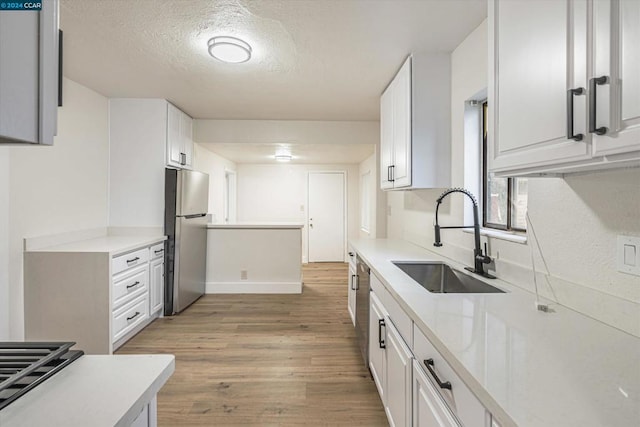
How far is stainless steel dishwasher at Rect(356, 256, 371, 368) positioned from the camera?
7.46 feet

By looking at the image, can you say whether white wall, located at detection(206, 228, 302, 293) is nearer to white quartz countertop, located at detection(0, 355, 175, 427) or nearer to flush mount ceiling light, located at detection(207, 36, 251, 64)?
flush mount ceiling light, located at detection(207, 36, 251, 64)

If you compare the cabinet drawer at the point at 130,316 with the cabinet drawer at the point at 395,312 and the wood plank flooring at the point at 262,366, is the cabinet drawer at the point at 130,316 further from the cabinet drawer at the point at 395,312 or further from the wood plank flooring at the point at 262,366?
the cabinet drawer at the point at 395,312

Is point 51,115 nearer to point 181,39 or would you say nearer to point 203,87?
point 181,39

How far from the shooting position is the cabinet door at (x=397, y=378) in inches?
51.6

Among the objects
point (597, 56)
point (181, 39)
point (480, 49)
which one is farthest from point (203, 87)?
point (597, 56)

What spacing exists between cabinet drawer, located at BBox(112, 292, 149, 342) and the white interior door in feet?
13.3

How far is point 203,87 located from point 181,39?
0.96 meters

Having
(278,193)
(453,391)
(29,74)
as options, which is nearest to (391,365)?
(453,391)

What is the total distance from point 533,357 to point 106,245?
3.13 metres

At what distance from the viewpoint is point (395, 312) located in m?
1.52

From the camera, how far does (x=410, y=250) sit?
2.74 metres

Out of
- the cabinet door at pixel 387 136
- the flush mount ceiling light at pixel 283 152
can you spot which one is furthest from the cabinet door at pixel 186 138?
the cabinet door at pixel 387 136

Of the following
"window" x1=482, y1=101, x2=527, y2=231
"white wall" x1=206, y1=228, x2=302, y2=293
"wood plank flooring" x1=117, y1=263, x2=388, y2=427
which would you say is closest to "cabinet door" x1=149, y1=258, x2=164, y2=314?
"wood plank flooring" x1=117, y1=263, x2=388, y2=427

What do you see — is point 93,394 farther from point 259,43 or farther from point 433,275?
point 259,43
